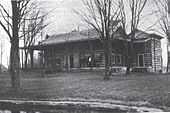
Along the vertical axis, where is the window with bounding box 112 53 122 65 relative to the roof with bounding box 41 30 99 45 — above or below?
below

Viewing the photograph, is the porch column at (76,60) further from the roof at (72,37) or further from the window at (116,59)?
the window at (116,59)

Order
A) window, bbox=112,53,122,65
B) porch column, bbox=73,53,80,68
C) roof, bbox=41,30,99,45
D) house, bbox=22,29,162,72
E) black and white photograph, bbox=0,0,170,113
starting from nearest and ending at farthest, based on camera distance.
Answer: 1. black and white photograph, bbox=0,0,170,113
2. house, bbox=22,29,162,72
3. window, bbox=112,53,122,65
4. roof, bbox=41,30,99,45
5. porch column, bbox=73,53,80,68

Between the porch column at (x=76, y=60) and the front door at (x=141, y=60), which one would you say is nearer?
the front door at (x=141, y=60)

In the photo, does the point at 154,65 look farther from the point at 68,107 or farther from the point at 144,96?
the point at 68,107

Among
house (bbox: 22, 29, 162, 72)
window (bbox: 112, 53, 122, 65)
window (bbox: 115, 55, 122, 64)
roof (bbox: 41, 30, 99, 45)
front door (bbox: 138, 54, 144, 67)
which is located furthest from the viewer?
front door (bbox: 138, 54, 144, 67)

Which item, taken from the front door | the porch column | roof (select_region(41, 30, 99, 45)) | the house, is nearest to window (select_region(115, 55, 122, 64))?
the house

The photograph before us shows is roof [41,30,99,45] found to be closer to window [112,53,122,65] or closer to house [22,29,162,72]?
house [22,29,162,72]

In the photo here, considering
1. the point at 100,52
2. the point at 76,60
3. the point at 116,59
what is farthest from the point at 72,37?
the point at 116,59

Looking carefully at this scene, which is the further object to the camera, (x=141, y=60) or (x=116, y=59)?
(x=141, y=60)

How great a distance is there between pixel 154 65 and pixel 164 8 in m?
7.49

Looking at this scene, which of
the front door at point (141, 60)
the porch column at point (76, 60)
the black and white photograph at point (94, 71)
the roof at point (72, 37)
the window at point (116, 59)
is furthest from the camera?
the porch column at point (76, 60)

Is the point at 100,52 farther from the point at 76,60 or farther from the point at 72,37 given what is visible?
the point at 72,37

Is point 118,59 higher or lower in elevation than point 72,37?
lower

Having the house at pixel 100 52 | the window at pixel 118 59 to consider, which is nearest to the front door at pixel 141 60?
the house at pixel 100 52
